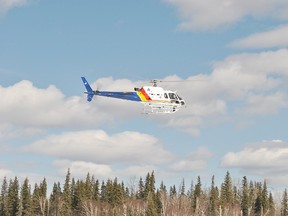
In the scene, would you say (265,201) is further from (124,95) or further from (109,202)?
(124,95)

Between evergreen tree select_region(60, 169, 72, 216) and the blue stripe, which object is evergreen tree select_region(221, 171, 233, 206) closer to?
evergreen tree select_region(60, 169, 72, 216)

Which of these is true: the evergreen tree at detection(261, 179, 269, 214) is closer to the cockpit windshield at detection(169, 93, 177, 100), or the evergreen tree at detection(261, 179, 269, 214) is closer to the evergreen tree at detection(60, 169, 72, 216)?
the evergreen tree at detection(60, 169, 72, 216)

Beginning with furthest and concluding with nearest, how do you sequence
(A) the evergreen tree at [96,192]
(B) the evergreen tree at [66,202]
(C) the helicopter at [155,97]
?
(A) the evergreen tree at [96,192] < (B) the evergreen tree at [66,202] < (C) the helicopter at [155,97]

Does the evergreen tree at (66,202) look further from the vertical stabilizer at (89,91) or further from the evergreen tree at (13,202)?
the vertical stabilizer at (89,91)

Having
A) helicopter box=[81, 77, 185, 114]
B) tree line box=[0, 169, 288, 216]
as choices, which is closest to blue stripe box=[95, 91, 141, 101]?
helicopter box=[81, 77, 185, 114]

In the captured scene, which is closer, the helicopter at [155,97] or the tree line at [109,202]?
the helicopter at [155,97]

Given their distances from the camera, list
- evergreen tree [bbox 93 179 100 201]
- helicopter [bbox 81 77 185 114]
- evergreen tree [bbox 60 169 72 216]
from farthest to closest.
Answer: evergreen tree [bbox 93 179 100 201] < evergreen tree [bbox 60 169 72 216] < helicopter [bbox 81 77 185 114]

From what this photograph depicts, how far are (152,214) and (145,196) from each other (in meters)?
67.1

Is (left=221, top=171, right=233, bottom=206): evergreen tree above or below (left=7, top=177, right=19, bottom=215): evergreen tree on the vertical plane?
above

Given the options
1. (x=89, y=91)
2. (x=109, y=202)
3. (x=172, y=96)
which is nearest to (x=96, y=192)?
(x=109, y=202)

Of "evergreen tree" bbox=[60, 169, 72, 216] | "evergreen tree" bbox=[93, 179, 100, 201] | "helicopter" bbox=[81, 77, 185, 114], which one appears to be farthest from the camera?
"evergreen tree" bbox=[93, 179, 100, 201]

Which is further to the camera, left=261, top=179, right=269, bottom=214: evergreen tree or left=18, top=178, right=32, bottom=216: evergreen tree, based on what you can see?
left=261, top=179, right=269, bottom=214: evergreen tree

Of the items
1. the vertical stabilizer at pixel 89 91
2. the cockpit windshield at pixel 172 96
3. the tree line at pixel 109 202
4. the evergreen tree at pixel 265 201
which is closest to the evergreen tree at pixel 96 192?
the tree line at pixel 109 202

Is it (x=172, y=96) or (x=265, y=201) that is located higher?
(x=172, y=96)
